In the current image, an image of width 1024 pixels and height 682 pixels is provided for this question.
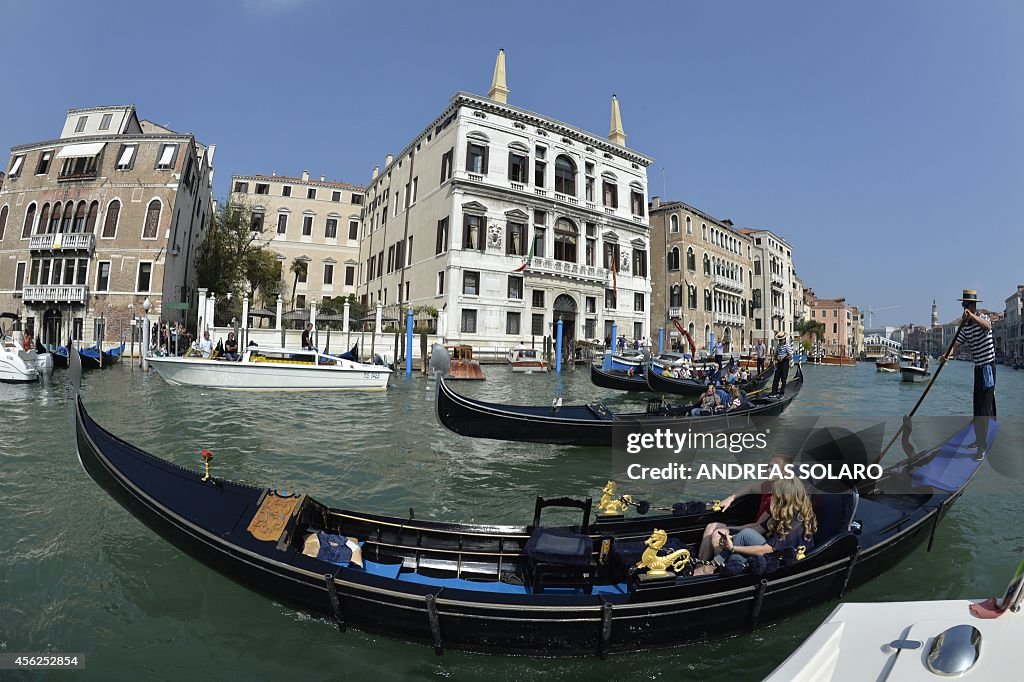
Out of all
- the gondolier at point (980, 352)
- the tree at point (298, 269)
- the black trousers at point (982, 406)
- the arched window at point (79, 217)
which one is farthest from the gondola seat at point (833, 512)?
the tree at point (298, 269)

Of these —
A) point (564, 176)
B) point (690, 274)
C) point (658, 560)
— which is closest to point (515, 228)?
point (564, 176)

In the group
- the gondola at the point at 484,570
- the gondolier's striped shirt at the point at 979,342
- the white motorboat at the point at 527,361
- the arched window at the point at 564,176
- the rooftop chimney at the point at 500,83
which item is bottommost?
the gondola at the point at 484,570

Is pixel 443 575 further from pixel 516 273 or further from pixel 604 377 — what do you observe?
pixel 516 273

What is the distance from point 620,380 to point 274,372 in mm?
8758

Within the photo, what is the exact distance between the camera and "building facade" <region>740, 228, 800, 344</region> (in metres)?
42.9

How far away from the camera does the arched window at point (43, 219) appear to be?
Answer: 74.1 feet

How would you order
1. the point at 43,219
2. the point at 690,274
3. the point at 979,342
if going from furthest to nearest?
1. the point at 690,274
2. the point at 43,219
3. the point at 979,342

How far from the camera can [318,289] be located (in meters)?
34.9

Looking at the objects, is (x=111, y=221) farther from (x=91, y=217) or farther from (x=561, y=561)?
(x=561, y=561)

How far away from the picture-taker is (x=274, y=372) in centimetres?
1270

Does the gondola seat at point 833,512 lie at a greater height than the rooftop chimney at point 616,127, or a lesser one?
lesser

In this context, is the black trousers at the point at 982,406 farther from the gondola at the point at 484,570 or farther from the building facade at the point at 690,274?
the building facade at the point at 690,274

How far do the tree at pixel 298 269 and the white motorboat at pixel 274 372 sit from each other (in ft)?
60.6

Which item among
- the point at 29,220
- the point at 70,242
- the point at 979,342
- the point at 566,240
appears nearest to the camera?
the point at 979,342
